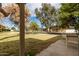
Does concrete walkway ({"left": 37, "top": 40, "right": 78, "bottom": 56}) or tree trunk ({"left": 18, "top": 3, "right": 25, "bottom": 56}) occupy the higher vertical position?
tree trunk ({"left": 18, "top": 3, "right": 25, "bottom": 56})

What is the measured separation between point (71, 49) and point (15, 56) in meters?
0.73

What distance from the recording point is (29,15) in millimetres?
2721

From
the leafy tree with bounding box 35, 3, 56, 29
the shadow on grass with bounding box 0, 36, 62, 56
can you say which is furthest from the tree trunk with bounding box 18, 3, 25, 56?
the leafy tree with bounding box 35, 3, 56, 29

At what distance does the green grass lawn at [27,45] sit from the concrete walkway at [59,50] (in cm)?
5

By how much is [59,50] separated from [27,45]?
0.42 m

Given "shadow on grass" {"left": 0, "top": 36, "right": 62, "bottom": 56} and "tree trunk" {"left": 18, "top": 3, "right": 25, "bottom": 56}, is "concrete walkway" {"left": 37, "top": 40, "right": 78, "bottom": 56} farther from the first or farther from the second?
"tree trunk" {"left": 18, "top": 3, "right": 25, "bottom": 56}

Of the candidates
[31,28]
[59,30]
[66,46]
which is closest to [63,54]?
[66,46]

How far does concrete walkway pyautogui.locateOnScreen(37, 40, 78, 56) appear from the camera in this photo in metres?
2.73

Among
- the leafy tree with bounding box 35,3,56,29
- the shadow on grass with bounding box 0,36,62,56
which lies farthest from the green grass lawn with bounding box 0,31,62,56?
the leafy tree with bounding box 35,3,56,29

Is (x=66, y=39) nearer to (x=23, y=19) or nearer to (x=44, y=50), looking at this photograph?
(x=44, y=50)

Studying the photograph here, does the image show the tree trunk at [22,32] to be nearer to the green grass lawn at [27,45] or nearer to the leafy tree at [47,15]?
the green grass lawn at [27,45]

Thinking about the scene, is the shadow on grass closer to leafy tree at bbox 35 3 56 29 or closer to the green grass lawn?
the green grass lawn

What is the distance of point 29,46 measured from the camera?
2.74 m

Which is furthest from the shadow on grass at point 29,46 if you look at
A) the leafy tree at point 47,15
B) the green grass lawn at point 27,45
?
the leafy tree at point 47,15
